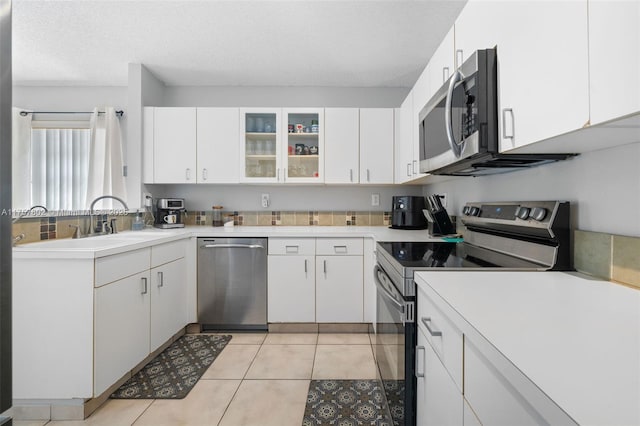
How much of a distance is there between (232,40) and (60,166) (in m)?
2.48

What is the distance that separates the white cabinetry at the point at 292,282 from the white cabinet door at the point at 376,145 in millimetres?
907

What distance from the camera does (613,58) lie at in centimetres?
62

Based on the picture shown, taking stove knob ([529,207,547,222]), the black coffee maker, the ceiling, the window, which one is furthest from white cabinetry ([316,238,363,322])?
the window

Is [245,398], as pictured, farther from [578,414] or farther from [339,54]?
[339,54]

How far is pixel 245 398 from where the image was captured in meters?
1.72

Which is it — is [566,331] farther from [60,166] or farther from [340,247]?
[60,166]

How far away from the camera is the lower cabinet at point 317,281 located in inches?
103

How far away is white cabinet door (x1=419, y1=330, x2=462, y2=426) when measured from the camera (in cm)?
76

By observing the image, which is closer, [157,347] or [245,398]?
[245,398]

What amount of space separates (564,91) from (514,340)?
0.64 meters

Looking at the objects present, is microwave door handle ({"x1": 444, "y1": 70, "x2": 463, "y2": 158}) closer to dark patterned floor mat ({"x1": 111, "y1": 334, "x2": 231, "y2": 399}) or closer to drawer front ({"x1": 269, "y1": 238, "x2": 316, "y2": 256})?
drawer front ({"x1": 269, "y1": 238, "x2": 316, "y2": 256})

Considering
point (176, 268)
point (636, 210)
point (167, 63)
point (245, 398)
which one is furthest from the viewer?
point (167, 63)

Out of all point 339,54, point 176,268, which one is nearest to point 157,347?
point 176,268

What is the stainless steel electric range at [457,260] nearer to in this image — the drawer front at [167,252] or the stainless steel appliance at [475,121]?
the stainless steel appliance at [475,121]
